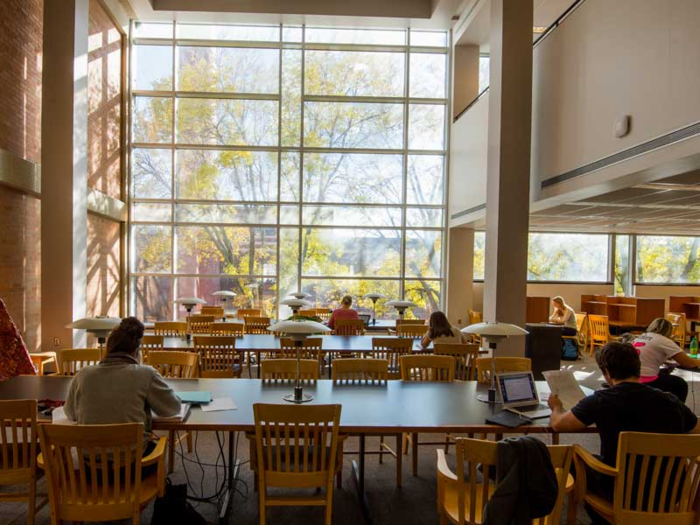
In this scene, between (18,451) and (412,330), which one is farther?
(412,330)

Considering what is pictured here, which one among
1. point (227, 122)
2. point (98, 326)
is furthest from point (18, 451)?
point (227, 122)

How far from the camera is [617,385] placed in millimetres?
2537

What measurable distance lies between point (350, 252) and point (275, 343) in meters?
5.06

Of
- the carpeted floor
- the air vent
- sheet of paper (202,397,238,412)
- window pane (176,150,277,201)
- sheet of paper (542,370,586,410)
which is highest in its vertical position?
window pane (176,150,277,201)

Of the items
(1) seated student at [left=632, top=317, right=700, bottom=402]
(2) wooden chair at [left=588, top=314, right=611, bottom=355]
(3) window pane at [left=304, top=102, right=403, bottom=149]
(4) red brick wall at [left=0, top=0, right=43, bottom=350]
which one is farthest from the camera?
(3) window pane at [left=304, top=102, right=403, bottom=149]

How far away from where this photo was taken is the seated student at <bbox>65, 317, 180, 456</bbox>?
2.46 metres

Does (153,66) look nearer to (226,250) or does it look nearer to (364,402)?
(226,250)

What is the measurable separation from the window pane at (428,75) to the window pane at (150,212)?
5770mm

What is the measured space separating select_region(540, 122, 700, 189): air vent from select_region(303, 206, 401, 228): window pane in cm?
445

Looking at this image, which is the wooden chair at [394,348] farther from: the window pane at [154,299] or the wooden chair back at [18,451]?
the window pane at [154,299]

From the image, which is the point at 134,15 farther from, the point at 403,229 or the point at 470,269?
the point at 470,269

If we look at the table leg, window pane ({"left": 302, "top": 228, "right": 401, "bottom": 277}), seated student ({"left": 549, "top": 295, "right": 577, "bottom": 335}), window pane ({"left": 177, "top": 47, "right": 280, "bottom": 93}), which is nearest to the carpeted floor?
the table leg

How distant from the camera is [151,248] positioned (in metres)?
10.3

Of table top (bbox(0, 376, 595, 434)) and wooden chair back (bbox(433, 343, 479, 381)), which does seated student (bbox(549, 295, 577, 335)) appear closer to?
wooden chair back (bbox(433, 343, 479, 381))
